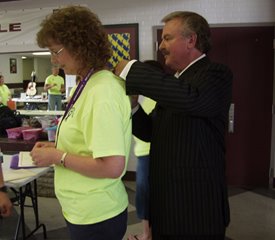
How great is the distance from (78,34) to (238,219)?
2.77 meters

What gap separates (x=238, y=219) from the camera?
323cm

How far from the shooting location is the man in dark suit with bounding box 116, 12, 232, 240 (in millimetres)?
1118

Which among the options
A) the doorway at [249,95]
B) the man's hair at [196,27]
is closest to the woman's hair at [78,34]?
the man's hair at [196,27]

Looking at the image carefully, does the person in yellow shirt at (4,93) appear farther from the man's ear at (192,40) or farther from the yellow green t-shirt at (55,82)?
the man's ear at (192,40)

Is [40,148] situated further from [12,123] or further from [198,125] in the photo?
[12,123]

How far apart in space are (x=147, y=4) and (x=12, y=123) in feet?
7.26

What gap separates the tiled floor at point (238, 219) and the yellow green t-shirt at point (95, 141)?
1827 mm

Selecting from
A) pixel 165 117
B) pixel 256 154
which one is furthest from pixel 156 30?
pixel 165 117

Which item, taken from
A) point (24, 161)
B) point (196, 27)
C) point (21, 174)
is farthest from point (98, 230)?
point (24, 161)

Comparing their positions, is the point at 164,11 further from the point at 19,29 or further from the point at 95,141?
the point at 95,141

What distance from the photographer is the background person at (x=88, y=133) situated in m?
1.04

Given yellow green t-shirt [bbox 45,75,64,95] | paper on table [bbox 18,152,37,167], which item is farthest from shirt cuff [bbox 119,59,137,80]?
yellow green t-shirt [bbox 45,75,64,95]

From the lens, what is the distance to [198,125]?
3.82 ft

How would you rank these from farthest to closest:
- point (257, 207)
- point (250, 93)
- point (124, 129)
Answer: point (250, 93), point (257, 207), point (124, 129)
